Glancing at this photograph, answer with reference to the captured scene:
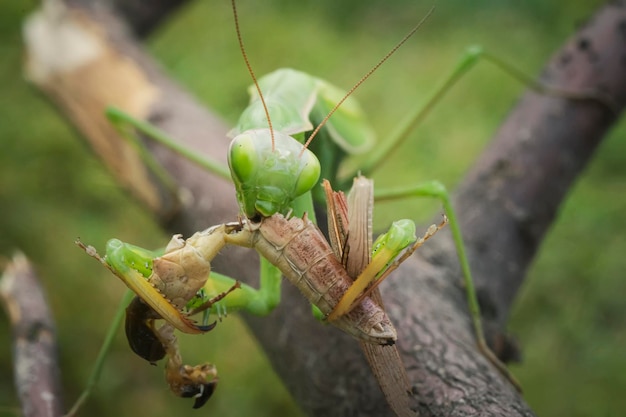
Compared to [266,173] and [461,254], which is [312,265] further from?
[461,254]

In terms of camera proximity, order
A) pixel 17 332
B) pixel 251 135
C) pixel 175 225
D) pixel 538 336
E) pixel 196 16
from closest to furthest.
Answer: pixel 251 135
pixel 17 332
pixel 175 225
pixel 538 336
pixel 196 16

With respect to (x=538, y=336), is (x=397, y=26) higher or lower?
higher

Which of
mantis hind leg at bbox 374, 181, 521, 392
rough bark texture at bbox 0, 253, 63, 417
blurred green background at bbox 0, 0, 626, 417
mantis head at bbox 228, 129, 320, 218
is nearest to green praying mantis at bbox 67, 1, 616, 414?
mantis head at bbox 228, 129, 320, 218

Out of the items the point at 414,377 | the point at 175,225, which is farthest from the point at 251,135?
the point at 175,225

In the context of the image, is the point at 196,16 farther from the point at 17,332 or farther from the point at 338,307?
the point at 338,307

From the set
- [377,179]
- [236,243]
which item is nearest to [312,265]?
[236,243]

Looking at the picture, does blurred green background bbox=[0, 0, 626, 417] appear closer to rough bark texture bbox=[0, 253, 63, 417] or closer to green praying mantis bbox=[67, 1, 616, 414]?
rough bark texture bbox=[0, 253, 63, 417]

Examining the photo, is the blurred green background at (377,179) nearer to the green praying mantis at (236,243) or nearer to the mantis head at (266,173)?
the green praying mantis at (236,243)

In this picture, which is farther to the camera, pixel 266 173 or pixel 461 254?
pixel 461 254
